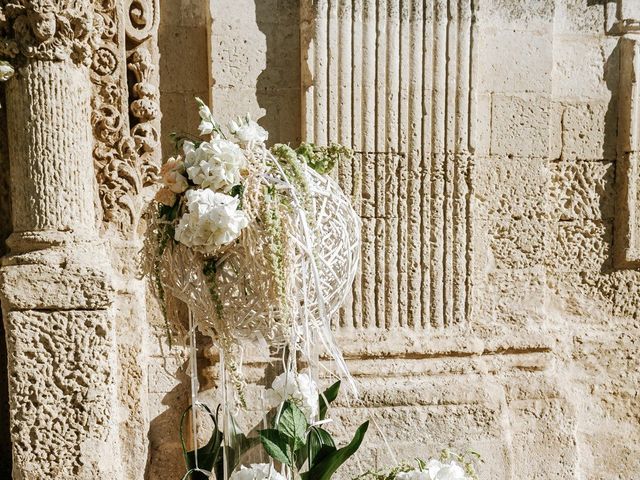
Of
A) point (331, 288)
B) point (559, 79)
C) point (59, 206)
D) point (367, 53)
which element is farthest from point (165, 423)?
point (559, 79)

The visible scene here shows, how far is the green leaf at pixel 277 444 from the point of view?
6.19 feet

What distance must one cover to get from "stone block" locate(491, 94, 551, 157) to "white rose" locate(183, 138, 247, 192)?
156 cm

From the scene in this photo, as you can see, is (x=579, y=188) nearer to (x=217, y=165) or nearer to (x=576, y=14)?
(x=576, y=14)

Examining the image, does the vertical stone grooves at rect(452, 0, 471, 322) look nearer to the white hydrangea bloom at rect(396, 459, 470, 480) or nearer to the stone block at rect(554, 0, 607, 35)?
the stone block at rect(554, 0, 607, 35)

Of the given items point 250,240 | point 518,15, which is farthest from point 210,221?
point 518,15

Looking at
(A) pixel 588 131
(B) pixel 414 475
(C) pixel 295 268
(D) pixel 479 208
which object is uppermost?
(A) pixel 588 131

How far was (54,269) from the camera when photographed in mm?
2295

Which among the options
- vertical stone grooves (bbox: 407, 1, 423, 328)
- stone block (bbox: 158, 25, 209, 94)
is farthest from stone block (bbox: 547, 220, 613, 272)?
stone block (bbox: 158, 25, 209, 94)

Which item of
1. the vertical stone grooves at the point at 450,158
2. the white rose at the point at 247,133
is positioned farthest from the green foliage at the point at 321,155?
the vertical stone grooves at the point at 450,158

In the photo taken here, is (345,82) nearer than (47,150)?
No

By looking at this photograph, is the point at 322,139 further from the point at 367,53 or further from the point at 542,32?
the point at 542,32

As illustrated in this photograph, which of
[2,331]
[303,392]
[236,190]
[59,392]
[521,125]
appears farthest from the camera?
[521,125]

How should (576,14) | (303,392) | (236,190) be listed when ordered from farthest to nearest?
(576,14) < (303,392) < (236,190)

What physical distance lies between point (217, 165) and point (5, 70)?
115 centimetres
